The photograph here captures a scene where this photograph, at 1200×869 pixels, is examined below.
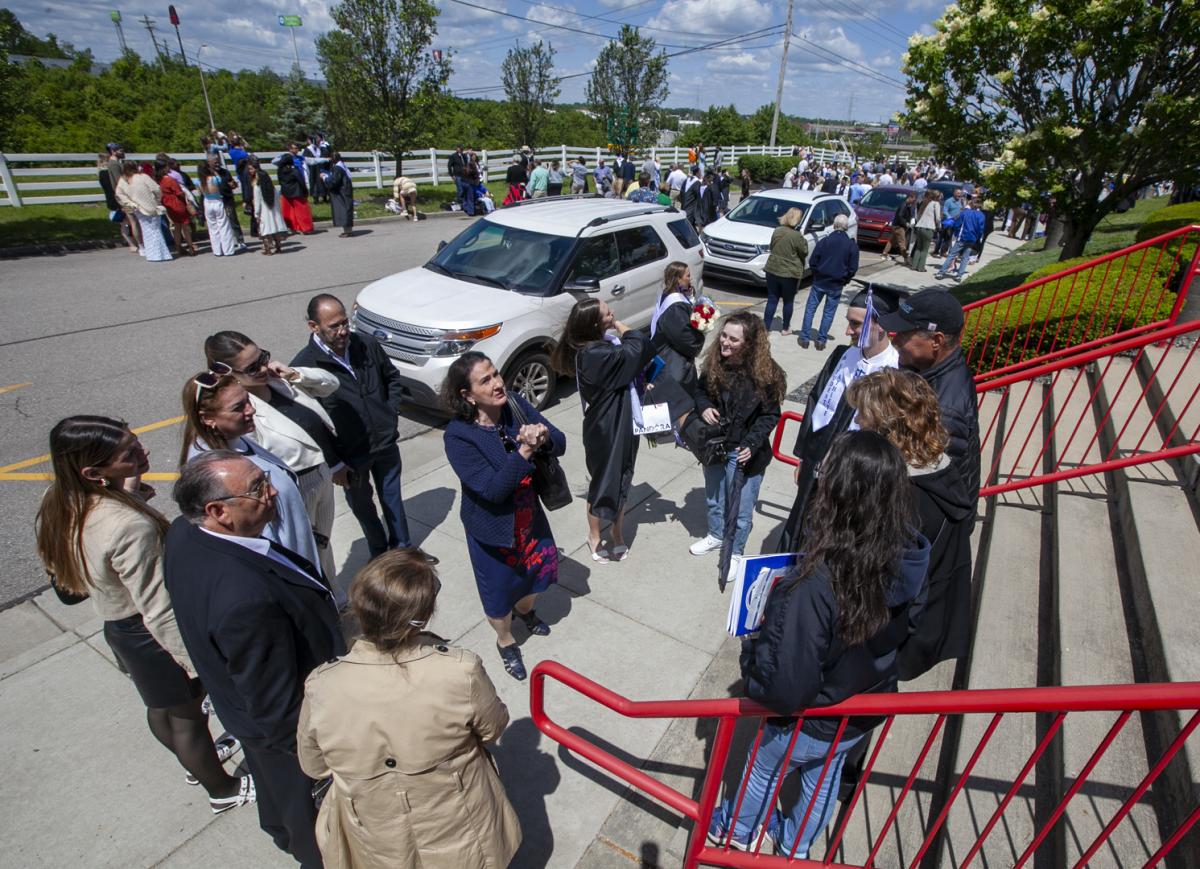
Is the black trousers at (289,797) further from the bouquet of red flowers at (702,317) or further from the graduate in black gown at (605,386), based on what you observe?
the bouquet of red flowers at (702,317)

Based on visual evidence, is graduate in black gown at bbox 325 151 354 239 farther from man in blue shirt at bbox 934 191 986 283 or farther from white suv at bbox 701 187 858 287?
man in blue shirt at bbox 934 191 986 283

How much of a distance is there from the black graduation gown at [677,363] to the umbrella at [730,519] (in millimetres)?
561

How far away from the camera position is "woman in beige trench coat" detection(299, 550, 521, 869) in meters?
1.75

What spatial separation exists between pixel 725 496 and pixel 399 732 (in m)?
2.99

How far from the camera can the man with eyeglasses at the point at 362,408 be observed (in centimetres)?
386

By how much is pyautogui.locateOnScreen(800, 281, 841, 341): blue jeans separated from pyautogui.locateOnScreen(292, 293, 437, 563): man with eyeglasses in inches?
256

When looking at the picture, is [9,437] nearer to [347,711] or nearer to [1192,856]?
[347,711]

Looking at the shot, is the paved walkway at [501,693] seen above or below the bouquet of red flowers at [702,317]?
below

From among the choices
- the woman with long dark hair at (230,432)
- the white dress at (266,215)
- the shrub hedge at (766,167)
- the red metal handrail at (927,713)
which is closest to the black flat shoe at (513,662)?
the red metal handrail at (927,713)

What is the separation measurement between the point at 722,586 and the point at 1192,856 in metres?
2.59

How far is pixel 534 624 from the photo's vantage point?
388 cm

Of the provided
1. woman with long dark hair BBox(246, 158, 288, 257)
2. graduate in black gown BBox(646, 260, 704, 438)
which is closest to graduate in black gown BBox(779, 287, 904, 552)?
graduate in black gown BBox(646, 260, 704, 438)

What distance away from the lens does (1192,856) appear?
6.31 ft

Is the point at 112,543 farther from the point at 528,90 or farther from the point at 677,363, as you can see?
the point at 528,90
